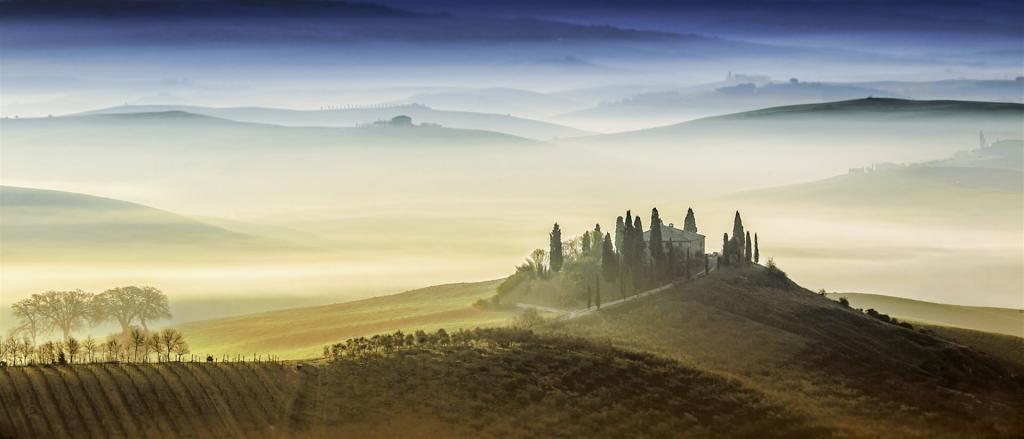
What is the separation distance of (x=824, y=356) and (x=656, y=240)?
26.4m

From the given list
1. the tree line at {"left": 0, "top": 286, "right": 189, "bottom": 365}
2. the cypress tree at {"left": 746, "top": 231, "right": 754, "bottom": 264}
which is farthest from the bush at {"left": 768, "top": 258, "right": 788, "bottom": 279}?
the tree line at {"left": 0, "top": 286, "right": 189, "bottom": 365}

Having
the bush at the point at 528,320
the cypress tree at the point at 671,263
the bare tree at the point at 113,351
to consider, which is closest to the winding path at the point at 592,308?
the cypress tree at the point at 671,263

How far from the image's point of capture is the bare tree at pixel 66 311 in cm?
13138

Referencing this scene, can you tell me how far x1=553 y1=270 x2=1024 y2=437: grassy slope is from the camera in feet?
329

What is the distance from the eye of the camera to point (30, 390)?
85750mm

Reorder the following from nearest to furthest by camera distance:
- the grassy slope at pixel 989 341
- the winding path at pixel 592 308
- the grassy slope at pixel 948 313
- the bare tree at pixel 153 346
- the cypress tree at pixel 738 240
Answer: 1. the bare tree at pixel 153 346
2. the winding path at pixel 592 308
3. the grassy slope at pixel 989 341
4. the cypress tree at pixel 738 240
5. the grassy slope at pixel 948 313

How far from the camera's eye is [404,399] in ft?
302

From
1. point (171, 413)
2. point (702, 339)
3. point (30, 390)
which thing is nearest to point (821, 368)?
point (702, 339)

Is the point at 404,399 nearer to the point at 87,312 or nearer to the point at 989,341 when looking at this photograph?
the point at 87,312

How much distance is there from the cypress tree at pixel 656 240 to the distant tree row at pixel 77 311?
52.1m

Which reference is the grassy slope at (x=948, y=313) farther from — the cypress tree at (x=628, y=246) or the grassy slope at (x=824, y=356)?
the cypress tree at (x=628, y=246)

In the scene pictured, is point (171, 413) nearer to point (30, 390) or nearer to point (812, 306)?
point (30, 390)

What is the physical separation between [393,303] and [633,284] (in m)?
29.9

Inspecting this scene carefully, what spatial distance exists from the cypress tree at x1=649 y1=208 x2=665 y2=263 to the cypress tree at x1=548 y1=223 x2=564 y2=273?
9.52 m
